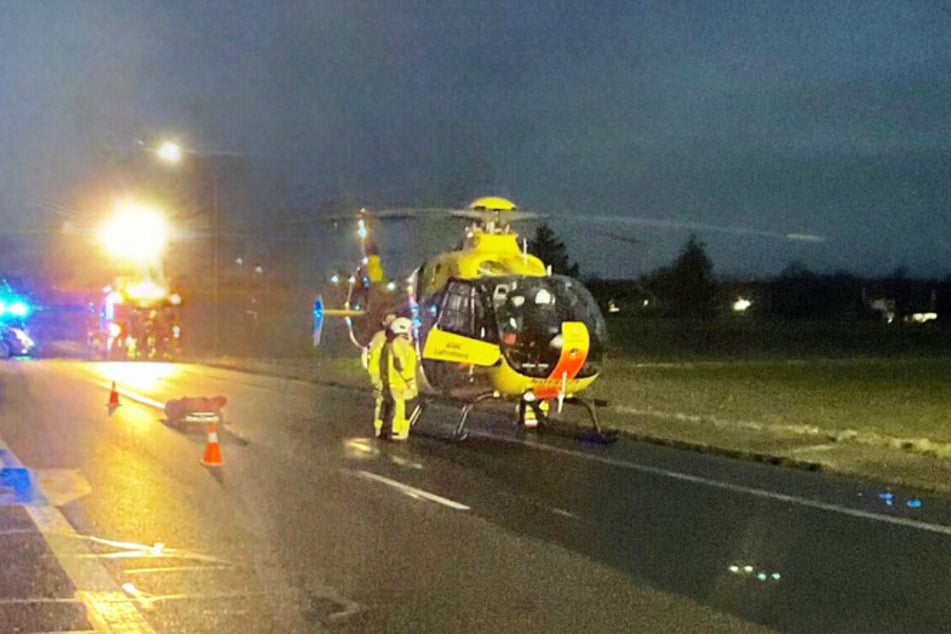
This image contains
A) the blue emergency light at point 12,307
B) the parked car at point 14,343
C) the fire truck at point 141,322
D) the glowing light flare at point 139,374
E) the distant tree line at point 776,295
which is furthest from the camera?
the distant tree line at point 776,295

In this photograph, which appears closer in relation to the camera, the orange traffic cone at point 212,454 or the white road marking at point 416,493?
the white road marking at point 416,493

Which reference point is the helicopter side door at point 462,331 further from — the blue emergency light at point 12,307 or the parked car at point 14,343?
the blue emergency light at point 12,307

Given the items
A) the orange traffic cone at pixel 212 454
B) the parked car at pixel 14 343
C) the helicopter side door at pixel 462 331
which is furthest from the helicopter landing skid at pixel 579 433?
the parked car at pixel 14 343

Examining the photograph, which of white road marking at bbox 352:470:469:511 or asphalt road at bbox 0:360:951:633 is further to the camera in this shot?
white road marking at bbox 352:470:469:511

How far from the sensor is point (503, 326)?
17.0m

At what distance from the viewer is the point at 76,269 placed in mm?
63344

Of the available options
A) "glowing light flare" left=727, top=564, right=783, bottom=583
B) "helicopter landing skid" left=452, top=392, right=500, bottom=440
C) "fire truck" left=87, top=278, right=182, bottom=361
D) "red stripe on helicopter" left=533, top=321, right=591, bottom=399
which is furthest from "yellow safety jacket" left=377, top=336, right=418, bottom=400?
"fire truck" left=87, top=278, right=182, bottom=361

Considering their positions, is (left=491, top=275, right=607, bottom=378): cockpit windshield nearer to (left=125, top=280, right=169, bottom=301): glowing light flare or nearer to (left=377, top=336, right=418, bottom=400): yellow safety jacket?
(left=377, top=336, right=418, bottom=400): yellow safety jacket

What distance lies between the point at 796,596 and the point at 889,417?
14.6 m

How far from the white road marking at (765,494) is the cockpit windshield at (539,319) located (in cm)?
126

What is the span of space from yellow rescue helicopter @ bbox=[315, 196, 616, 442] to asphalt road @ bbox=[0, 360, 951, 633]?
36.6 inches

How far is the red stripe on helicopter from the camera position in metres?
16.8

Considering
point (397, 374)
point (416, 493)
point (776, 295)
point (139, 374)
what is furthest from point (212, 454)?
point (776, 295)

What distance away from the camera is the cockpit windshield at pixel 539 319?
16828mm
